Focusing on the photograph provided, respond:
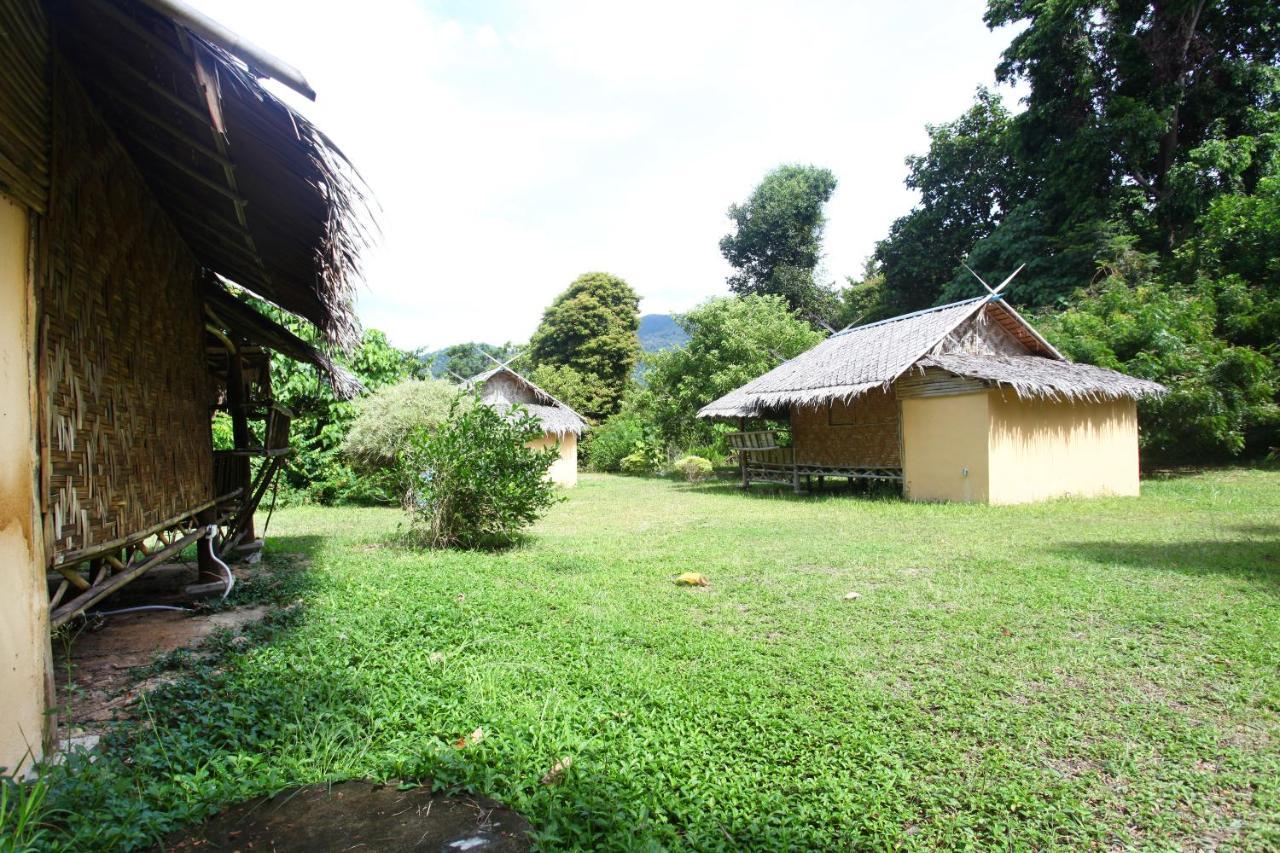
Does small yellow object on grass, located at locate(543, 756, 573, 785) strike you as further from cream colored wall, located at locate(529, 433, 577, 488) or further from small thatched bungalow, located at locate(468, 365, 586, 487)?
cream colored wall, located at locate(529, 433, 577, 488)

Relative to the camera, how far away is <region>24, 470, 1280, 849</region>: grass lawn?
238 cm

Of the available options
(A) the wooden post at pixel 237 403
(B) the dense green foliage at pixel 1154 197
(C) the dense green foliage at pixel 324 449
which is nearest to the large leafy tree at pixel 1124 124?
(B) the dense green foliage at pixel 1154 197

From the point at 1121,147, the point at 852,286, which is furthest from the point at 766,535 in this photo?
the point at 852,286

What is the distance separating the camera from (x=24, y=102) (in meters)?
2.56

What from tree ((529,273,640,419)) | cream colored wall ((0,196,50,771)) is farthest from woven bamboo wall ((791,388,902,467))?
tree ((529,273,640,419))

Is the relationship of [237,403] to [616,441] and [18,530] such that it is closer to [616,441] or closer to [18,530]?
[18,530]

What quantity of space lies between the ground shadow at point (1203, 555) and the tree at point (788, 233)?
2649cm

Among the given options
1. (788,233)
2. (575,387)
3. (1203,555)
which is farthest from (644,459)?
(1203,555)

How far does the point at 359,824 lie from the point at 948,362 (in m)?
11.9

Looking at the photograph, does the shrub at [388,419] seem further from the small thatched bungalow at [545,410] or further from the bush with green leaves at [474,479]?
the bush with green leaves at [474,479]

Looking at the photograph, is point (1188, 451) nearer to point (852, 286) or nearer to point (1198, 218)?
point (1198, 218)

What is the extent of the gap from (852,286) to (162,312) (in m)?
33.0

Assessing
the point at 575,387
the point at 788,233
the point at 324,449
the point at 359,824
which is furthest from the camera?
the point at 788,233

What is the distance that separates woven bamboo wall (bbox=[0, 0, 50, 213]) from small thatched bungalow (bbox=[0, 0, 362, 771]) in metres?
0.01
